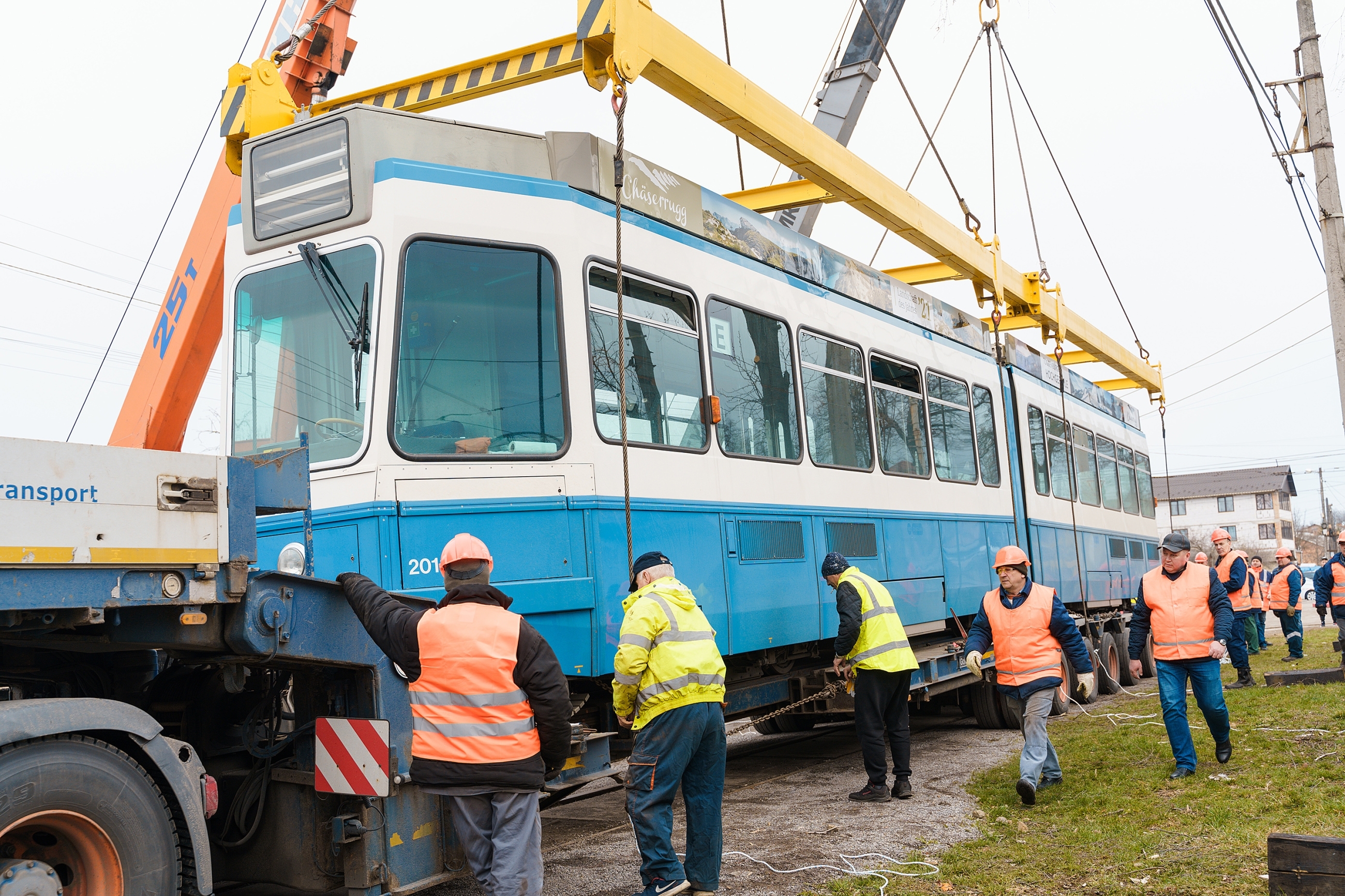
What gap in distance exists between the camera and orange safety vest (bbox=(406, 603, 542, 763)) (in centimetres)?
427

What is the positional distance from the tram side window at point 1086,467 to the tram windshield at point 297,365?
36.0 ft

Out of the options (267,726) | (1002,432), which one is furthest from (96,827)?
(1002,432)

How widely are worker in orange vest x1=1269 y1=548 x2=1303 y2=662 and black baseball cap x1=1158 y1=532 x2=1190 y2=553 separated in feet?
37.2

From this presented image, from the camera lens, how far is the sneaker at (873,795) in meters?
7.78

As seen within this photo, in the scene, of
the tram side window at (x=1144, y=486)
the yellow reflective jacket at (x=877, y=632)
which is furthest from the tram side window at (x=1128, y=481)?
the yellow reflective jacket at (x=877, y=632)

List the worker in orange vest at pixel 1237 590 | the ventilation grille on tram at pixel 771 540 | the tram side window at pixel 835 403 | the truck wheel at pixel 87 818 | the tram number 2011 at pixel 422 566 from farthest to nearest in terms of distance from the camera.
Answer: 1. the worker in orange vest at pixel 1237 590
2. the tram side window at pixel 835 403
3. the ventilation grille on tram at pixel 771 540
4. the tram number 2011 at pixel 422 566
5. the truck wheel at pixel 87 818

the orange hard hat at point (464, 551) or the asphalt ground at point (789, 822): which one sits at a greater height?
the orange hard hat at point (464, 551)

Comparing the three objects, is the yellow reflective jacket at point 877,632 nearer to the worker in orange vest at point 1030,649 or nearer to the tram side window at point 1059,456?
the worker in orange vest at point 1030,649

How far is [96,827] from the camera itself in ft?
11.6

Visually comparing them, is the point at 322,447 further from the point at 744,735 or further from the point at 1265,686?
the point at 1265,686

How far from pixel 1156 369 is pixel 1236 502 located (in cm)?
7066

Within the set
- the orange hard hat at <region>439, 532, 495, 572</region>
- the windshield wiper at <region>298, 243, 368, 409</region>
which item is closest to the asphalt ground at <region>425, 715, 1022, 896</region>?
the orange hard hat at <region>439, 532, 495, 572</region>

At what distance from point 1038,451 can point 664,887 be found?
9.00 metres

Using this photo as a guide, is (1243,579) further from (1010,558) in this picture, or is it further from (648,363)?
(648,363)
